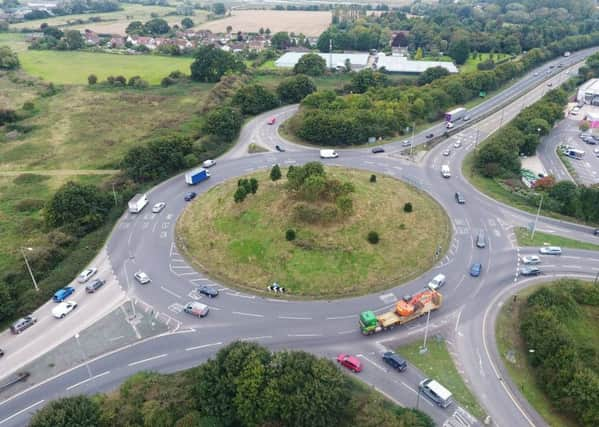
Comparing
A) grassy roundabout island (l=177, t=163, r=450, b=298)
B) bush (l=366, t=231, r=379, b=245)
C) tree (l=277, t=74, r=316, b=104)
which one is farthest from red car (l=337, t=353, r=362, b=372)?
tree (l=277, t=74, r=316, b=104)

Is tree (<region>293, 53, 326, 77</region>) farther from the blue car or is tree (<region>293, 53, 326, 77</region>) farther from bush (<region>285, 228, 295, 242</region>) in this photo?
the blue car

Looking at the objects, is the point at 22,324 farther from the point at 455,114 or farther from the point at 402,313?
the point at 455,114

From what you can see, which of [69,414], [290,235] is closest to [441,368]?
[290,235]

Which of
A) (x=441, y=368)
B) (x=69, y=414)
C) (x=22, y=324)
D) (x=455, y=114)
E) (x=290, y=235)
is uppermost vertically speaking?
(x=455, y=114)

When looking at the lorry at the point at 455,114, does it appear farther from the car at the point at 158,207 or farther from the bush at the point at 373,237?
the car at the point at 158,207

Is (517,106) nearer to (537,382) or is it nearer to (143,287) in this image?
(537,382)
